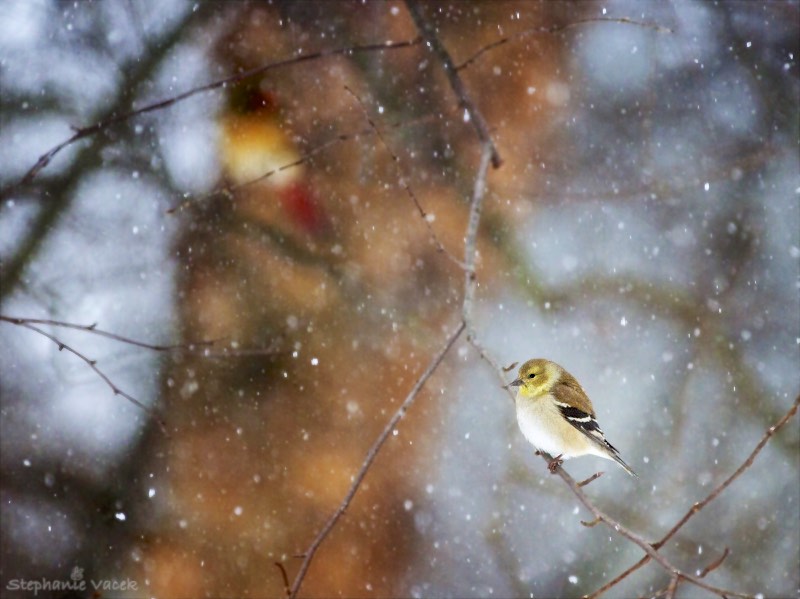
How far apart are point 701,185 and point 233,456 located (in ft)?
8.59

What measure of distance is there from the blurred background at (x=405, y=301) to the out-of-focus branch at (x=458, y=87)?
177 cm

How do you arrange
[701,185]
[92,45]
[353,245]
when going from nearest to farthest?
[92,45] → [353,245] → [701,185]

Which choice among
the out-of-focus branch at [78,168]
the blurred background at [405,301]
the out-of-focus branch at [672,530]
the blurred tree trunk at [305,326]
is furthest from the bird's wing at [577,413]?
the out-of-focus branch at [78,168]

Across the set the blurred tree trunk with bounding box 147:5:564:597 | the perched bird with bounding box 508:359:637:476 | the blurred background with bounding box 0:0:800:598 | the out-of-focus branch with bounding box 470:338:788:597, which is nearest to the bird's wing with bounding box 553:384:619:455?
the perched bird with bounding box 508:359:637:476

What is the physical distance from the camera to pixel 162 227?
357cm

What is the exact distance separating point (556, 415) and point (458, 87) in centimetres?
84

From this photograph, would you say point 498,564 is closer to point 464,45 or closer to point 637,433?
point 637,433

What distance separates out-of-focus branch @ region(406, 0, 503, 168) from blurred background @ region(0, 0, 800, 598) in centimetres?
177

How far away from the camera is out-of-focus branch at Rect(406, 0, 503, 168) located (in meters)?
1.41

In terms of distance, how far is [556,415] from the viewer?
1965mm

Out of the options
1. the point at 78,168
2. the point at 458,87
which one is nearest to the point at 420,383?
the point at 458,87

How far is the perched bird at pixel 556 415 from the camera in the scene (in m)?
1.93

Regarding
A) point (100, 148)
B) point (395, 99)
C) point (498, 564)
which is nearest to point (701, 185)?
point (395, 99)

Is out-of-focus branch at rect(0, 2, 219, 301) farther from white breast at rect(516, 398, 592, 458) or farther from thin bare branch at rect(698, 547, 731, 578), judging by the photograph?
thin bare branch at rect(698, 547, 731, 578)
